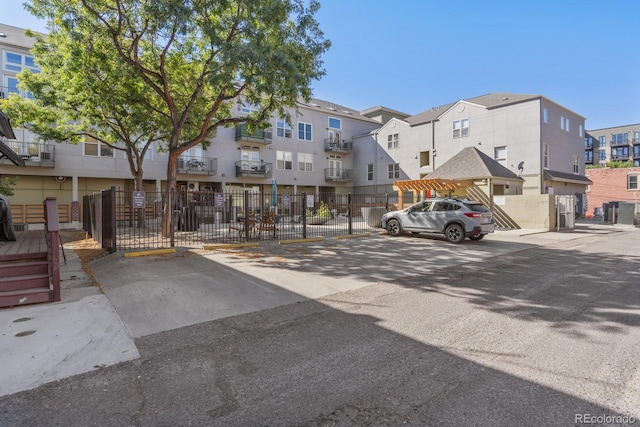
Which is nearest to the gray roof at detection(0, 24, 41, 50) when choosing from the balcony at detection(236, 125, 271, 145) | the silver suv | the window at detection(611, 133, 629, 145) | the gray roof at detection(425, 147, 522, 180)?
the balcony at detection(236, 125, 271, 145)

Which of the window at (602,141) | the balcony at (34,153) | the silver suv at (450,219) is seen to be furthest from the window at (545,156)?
the window at (602,141)

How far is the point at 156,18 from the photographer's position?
31.8 ft

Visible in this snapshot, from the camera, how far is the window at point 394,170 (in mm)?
33375

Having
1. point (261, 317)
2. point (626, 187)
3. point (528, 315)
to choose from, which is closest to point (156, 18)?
point (261, 317)

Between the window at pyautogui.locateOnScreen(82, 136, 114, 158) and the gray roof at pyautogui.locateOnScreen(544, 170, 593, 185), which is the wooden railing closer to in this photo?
the window at pyautogui.locateOnScreen(82, 136, 114, 158)

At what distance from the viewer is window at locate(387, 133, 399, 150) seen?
33.6m

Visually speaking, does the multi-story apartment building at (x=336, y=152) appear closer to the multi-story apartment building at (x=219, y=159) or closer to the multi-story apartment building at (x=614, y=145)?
the multi-story apartment building at (x=219, y=159)

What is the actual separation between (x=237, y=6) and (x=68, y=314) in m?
10.3

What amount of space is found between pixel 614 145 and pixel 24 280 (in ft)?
301

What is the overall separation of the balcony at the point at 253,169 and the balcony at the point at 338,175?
6.83 meters

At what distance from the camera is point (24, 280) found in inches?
219

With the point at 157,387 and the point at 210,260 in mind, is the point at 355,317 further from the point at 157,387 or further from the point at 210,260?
the point at 210,260

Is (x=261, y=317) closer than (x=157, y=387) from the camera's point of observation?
No

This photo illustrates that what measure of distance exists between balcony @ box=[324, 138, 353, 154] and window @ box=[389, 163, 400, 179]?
5.60 m
